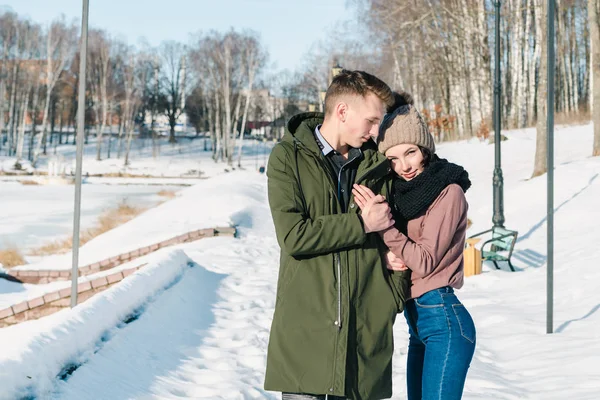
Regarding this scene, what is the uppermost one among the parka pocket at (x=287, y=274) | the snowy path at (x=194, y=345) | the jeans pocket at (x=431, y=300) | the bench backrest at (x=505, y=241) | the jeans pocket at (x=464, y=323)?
the parka pocket at (x=287, y=274)

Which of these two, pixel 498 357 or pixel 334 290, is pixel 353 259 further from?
pixel 498 357

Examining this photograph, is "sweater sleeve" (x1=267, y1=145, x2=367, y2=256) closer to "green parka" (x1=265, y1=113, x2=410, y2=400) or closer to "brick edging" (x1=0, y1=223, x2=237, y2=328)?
"green parka" (x1=265, y1=113, x2=410, y2=400)

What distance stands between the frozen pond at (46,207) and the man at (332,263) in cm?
1338

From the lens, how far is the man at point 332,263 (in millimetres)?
2631

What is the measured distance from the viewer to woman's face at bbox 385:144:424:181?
2975 mm

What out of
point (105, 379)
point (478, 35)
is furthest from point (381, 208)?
point (478, 35)

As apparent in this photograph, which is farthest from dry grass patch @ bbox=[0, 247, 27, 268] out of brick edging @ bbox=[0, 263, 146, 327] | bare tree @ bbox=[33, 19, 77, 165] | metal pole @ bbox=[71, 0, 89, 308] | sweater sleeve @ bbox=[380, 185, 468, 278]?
bare tree @ bbox=[33, 19, 77, 165]

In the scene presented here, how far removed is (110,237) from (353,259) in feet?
39.9

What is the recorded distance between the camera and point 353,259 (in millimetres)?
2707

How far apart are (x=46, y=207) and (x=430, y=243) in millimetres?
22851

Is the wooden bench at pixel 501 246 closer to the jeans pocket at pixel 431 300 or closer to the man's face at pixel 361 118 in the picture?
the jeans pocket at pixel 431 300

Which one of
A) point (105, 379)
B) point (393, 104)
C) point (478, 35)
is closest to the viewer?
point (393, 104)

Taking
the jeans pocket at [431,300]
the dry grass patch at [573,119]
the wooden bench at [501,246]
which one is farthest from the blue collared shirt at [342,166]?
the dry grass patch at [573,119]

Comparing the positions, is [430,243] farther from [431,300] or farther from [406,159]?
[406,159]
